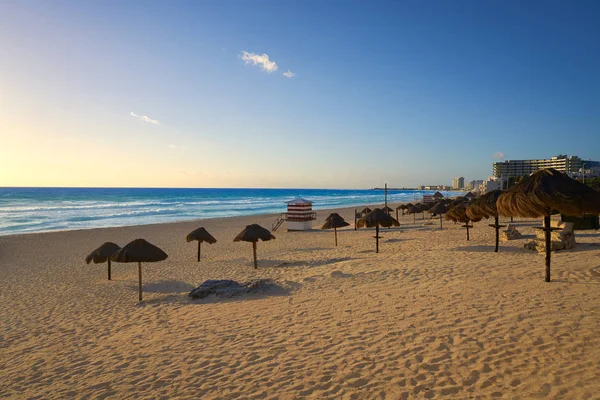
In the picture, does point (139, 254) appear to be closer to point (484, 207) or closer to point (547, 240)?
point (547, 240)

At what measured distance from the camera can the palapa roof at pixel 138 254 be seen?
396 inches

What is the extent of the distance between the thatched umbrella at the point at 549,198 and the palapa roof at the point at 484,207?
5.03 metres

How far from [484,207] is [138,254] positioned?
12822 millimetres

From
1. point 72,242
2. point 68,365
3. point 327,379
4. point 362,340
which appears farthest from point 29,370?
point 72,242

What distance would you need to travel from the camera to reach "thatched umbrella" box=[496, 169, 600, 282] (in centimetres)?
798

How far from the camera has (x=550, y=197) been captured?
8039mm

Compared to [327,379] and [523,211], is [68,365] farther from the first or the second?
[523,211]

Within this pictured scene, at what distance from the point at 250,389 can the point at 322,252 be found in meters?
12.3

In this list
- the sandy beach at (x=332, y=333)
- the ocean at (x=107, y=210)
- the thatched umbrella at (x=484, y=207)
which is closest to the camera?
the sandy beach at (x=332, y=333)

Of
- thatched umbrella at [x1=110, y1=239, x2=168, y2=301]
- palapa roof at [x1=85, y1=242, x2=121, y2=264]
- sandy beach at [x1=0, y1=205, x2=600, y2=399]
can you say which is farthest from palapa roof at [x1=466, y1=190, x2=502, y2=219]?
palapa roof at [x1=85, y1=242, x2=121, y2=264]

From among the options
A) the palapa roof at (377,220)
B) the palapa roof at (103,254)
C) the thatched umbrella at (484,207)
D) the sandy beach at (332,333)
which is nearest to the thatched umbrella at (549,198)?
the sandy beach at (332,333)

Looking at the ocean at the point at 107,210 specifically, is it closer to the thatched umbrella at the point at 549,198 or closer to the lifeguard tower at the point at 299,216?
the lifeguard tower at the point at 299,216

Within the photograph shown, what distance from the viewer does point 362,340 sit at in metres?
6.39

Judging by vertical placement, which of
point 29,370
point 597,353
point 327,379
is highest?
point 597,353
